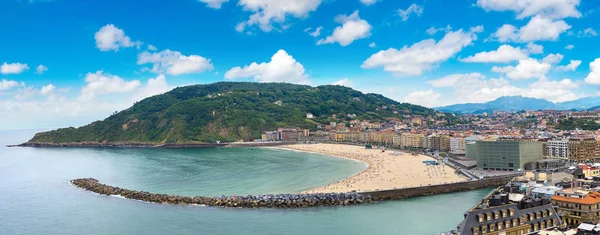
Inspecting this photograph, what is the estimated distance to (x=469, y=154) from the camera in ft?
199

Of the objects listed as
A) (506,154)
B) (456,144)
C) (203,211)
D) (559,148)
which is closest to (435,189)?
(506,154)

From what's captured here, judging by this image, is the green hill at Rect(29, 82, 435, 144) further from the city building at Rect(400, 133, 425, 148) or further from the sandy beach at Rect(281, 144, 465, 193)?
the sandy beach at Rect(281, 144, 465, 193)

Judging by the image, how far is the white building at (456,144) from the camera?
77.1 metres

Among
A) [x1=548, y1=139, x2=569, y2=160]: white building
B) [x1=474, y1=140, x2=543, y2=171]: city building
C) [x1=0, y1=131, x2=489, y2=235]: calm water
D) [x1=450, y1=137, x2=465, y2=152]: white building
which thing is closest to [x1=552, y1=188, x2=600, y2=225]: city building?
[x1=0, y1=131, x2=489, y2=235]: calm water

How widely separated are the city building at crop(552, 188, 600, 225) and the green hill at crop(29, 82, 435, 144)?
106 meters

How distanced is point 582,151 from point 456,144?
76.3 feet

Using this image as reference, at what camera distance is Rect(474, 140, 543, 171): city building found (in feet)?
165

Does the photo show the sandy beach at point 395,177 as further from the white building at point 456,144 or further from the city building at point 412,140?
the city building at point 412,140

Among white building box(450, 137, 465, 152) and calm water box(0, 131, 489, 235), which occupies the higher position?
white building box(450, 137, 465, 152)

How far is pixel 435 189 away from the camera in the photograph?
41281mm

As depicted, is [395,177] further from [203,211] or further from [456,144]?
[456,144]

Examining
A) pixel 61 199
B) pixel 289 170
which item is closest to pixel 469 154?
pixel 289 170

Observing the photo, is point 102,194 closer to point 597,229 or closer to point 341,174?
point 341,174

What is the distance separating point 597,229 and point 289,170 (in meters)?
45.3
